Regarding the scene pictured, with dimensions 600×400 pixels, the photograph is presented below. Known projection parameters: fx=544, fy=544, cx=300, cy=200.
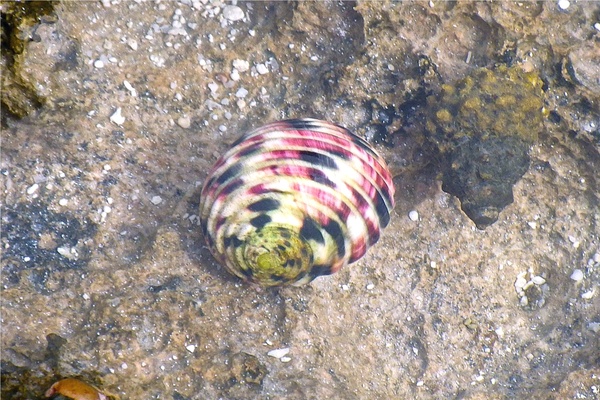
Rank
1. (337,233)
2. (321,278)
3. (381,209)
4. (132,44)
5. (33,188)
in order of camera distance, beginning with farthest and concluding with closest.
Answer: (132,44) < (321,278) < (33,188) < (381,209) < (337,233)

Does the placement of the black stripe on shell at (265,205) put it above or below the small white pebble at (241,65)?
below

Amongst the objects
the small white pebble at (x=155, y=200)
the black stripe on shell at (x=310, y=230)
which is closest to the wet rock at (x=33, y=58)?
the small white pebble at (x=155, y=200)

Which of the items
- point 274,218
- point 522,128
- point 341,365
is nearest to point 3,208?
point 274,218

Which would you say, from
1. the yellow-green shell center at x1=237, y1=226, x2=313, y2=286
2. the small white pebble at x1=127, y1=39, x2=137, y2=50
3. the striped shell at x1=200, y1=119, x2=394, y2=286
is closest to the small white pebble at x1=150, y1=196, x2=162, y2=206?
the striped shell at x1=200, y1=119, x2=394, y2=286

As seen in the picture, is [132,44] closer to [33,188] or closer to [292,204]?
[33,188]

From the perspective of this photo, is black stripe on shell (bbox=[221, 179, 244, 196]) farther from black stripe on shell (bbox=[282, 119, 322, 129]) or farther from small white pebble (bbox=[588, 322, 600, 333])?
small white pebble (bbox=[588, 322, 600, 333])

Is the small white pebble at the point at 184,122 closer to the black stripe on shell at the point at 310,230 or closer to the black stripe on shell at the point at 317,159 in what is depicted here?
the black stripe on shell at the point at 317,159

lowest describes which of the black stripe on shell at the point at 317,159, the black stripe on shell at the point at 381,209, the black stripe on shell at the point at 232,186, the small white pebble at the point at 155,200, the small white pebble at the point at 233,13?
the small white pebble at the point at 155,200

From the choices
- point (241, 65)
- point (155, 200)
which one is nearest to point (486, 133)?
point (241, 65)
